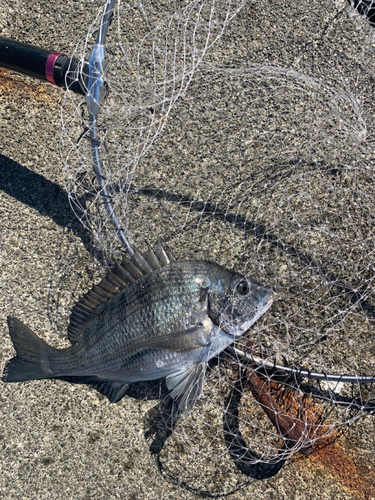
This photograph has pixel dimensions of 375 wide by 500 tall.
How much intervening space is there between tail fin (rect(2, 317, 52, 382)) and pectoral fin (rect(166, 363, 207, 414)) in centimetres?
72

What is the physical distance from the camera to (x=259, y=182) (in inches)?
95.0

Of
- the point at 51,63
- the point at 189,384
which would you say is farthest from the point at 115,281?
the point at 51,63

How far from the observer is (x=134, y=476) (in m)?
2.13

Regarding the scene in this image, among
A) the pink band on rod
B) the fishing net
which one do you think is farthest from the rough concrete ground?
the pink band on rod

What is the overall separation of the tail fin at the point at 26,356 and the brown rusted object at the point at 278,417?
3.73ft

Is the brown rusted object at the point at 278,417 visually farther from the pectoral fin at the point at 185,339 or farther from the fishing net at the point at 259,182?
the pectoral fin at the point at 185,339

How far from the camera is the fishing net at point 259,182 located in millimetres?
2182

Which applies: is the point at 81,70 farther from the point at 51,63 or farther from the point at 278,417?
the point at 278,417

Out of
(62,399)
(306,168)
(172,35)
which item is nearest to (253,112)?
(306,168)

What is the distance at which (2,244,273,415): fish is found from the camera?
190cm

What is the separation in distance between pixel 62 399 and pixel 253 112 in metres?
2.12

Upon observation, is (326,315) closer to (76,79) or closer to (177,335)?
(177,335)

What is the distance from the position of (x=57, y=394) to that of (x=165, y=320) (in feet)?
2.95

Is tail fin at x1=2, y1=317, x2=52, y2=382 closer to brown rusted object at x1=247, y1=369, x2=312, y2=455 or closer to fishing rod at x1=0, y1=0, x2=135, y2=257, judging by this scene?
fishing rod at x1=0, y1=0, x2=135, y2=257
